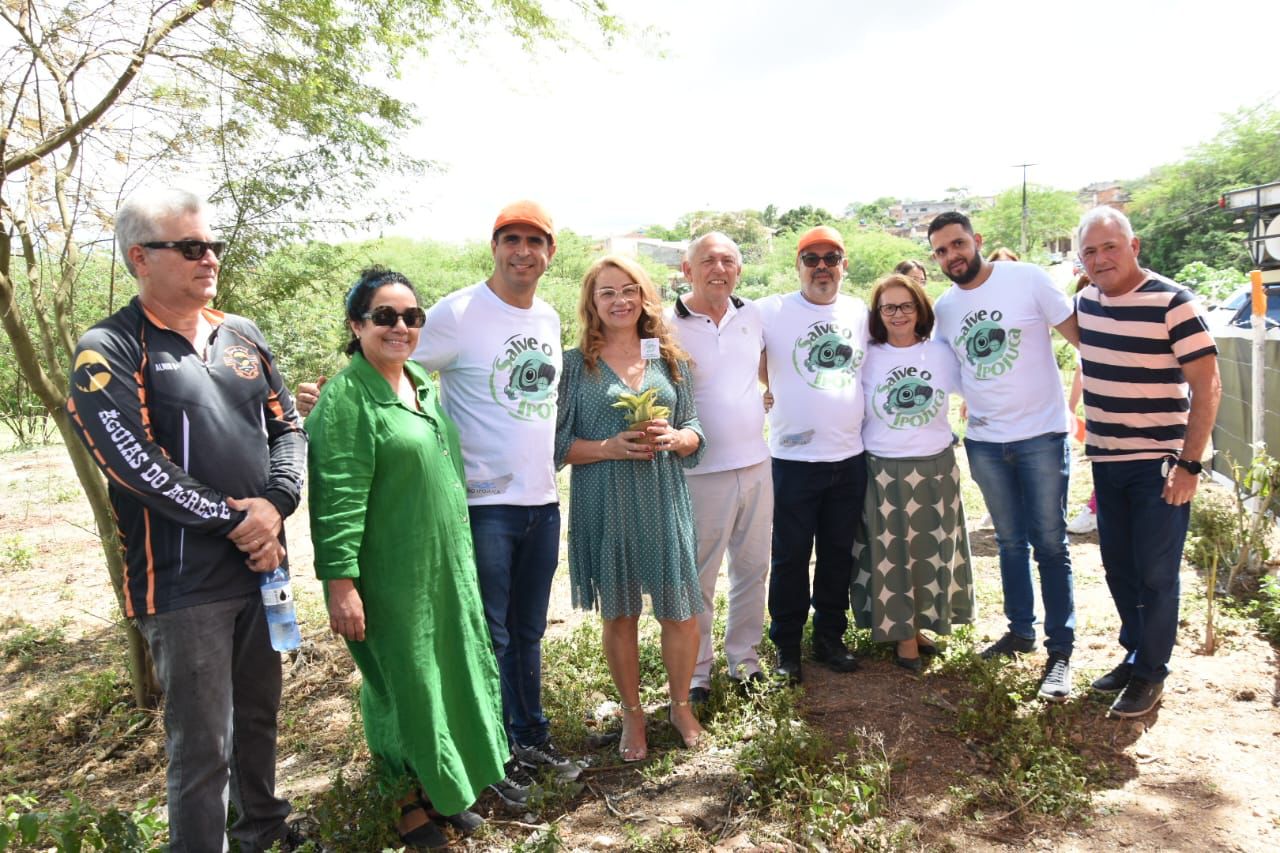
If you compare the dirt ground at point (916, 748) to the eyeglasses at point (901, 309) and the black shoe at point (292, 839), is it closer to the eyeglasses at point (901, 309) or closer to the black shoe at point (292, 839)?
the black shoe at point (292, 839)

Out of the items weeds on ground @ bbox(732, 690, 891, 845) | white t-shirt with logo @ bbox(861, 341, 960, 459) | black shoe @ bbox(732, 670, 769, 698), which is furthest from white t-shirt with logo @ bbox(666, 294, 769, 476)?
weeds on ground @ bbox(732, 690, 891, 845)

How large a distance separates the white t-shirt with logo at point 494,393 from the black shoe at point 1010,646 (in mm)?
2441

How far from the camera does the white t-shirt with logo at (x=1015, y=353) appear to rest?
397 centimetres

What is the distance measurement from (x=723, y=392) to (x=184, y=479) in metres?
2.17

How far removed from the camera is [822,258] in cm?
400

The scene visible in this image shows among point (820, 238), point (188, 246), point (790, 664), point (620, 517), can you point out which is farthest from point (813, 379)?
point (188, 246)

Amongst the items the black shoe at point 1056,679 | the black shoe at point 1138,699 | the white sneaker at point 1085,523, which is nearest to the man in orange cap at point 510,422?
the black shoe at point 1056,679

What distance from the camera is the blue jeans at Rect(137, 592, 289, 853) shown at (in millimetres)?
2445

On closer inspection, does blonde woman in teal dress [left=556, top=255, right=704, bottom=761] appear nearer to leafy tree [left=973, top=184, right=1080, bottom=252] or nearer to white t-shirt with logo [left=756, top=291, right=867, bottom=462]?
white t-shirt with logo [left=756, top=291, right=867, bottom=462]

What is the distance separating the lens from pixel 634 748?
3.50m

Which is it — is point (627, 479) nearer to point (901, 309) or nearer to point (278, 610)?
point (278, 610)

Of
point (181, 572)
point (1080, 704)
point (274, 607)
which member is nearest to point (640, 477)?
point (274, 607)

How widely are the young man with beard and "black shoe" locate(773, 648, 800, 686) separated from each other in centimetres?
108

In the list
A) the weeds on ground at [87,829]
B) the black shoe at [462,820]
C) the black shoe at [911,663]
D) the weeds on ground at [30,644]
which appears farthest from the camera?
the weeds on ground at [30,644]
